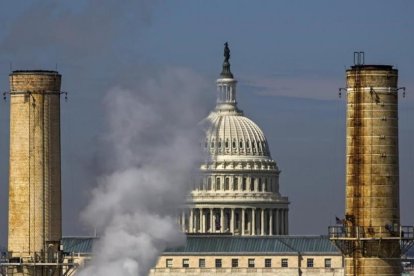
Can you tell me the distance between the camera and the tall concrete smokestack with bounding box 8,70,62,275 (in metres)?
176

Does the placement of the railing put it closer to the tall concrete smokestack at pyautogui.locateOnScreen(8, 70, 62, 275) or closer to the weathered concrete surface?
the weathered concrete surface

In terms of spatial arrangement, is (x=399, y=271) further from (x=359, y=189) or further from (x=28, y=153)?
(x=28, y=153)

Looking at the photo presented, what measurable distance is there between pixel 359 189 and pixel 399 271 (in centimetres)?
543

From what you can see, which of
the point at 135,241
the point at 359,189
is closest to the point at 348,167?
the point at 359,189

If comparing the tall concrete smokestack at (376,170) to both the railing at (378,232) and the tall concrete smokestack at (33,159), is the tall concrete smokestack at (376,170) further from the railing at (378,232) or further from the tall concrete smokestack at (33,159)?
the tall concrete smokestack at (33,159)

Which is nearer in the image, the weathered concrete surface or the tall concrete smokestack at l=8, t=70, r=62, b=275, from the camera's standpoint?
the weathered concrete surface

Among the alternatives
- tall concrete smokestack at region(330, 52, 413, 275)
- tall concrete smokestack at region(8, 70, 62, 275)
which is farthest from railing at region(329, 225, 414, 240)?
tall concrete smokestack at region(8, 70, 62, 275)

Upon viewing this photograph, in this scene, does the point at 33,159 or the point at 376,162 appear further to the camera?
the point at 33,159

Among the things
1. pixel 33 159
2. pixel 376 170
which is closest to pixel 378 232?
pixel 376 170

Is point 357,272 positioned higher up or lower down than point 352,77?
lower down

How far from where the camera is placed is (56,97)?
6978 inches

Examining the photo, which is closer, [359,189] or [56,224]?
[359,189]

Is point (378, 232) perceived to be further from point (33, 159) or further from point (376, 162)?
point (33, 159)

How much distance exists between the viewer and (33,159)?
6949 inches
